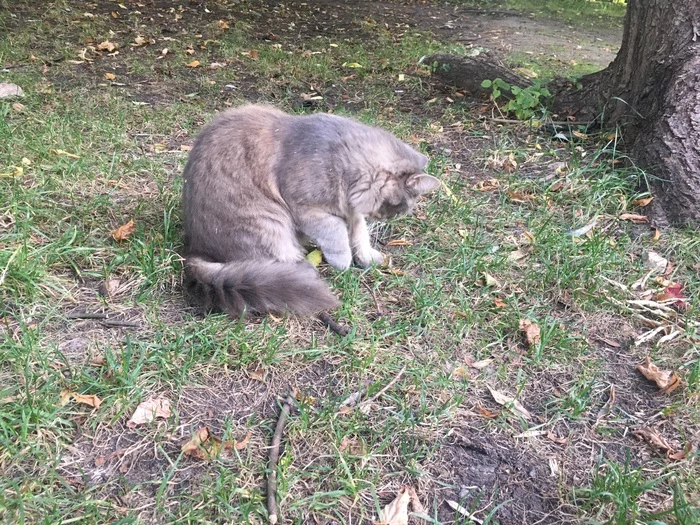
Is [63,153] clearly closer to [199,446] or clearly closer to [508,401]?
[199,446]

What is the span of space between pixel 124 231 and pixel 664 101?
357cm

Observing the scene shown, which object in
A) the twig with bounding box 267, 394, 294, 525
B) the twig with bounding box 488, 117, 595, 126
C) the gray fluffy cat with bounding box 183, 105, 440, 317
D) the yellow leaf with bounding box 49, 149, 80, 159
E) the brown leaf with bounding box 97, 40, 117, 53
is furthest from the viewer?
the brown leaf with bounding box 97, 40, 117, 53

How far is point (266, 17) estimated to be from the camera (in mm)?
8750

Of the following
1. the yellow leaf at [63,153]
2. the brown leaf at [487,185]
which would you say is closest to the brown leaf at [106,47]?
the yellow leaf at [63,153]

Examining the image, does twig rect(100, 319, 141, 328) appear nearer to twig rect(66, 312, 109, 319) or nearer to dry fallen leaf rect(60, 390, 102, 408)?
twig rect(66, 312, 109, 319)

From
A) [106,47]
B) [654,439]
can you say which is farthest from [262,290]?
[106,47]

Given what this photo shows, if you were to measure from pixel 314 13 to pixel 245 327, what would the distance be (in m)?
8.17

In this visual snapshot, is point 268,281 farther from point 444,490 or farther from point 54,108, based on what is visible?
point 54,108

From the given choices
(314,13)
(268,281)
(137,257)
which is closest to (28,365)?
(137,257)

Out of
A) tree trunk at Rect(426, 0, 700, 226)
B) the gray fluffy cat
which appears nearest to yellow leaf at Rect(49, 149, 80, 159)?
the gray fluffy cat

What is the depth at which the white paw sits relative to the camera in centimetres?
311

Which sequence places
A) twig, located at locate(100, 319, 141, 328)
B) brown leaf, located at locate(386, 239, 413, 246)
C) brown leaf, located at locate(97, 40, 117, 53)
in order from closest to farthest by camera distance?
twig, located at locate(100, 319, 141, 328)
brown leaf, located at locate(386, 239, 413, 246)
brown leaf, located at locate(97, 40, 117, 53)

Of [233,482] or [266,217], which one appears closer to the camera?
[233,482]

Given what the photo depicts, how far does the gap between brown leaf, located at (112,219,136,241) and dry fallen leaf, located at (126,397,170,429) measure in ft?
3.86
